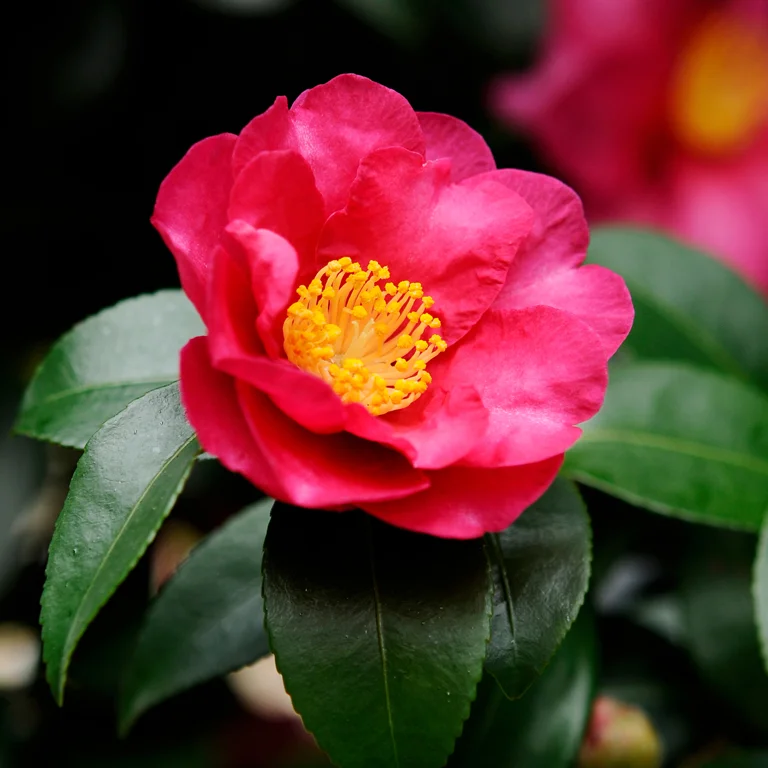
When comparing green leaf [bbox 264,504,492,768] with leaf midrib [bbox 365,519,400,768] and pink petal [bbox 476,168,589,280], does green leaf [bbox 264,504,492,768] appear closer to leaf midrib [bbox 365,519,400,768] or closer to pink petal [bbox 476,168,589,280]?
leaf midrib [bbox 365,519,400,768]

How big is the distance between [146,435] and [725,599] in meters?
0.61

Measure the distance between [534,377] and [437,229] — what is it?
0.10m

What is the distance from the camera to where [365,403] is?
58 cm

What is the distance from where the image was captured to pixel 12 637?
1.19 meters

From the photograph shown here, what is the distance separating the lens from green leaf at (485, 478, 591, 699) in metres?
0.55

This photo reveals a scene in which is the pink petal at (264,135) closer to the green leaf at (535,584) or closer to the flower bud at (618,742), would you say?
the green leaf at (535,584)

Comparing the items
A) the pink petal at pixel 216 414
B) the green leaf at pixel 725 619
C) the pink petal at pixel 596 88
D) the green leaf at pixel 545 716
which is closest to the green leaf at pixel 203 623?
the green leaf at pixel 545 716

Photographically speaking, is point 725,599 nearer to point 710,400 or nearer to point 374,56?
point 710,400

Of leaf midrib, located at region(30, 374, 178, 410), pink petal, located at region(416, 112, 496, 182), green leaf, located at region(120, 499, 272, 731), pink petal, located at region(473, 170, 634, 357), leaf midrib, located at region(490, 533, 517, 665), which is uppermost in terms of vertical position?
pink petal, located at region(416, 112, 496, 182)

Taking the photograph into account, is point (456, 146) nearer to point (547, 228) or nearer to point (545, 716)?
point (547, 228)

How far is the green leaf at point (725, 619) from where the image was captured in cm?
88

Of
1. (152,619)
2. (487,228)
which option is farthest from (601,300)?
(152,619)

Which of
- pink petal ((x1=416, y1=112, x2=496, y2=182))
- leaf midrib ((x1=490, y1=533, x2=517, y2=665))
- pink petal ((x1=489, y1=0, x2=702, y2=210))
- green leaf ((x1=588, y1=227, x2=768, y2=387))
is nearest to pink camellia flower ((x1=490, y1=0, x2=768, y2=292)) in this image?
pink petal ((x1=489, y1=0, x2=702, y2=210))

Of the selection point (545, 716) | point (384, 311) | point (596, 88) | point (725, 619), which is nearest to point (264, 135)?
point (384, 311)
